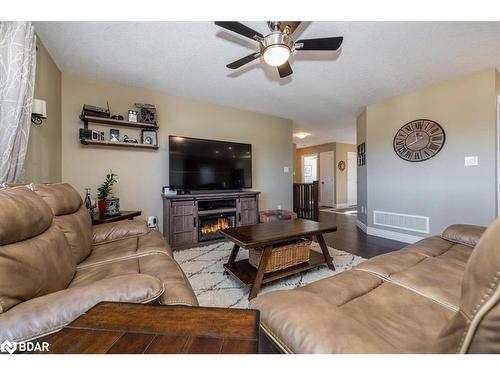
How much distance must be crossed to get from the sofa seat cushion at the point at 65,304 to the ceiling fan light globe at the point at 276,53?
1.70m

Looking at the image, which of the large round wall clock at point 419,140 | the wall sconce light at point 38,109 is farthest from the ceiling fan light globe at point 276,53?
the large round wall clock at point 419,140

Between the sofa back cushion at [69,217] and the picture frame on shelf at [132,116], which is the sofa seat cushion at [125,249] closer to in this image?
the sofa back cushion at [69,217]

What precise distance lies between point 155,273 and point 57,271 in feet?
1.38

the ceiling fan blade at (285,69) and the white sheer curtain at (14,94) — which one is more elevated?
the ceiling fan blade at (285,69)

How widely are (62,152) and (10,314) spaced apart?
2.79 meters

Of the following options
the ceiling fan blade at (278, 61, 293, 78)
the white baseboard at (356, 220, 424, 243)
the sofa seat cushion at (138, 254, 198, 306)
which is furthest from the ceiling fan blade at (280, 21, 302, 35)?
the white baseboard at (356, 220, 424, 243)

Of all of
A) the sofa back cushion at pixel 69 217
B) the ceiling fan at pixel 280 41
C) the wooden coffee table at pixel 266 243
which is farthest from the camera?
the wooden coffee table at pixel 266 243

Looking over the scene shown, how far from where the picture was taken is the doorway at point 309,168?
8484 millimetres

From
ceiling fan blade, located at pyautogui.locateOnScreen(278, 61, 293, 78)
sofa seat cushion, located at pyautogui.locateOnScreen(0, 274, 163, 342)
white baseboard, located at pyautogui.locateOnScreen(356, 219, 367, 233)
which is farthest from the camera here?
white baseboard, located at pyautogui.locateOnScreen(356, 219, 367, 233)

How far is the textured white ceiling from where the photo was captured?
192 cm

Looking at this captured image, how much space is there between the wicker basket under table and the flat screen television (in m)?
1.78

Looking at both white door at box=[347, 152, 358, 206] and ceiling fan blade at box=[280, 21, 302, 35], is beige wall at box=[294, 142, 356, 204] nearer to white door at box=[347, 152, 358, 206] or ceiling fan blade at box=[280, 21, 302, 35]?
white door at box=[347, 152, 358, 206]

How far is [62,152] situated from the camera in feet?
9.09
